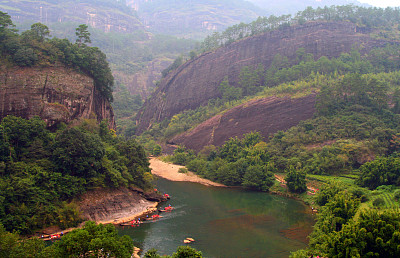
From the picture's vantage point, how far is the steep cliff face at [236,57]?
3297 inches

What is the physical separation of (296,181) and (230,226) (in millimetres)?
15784

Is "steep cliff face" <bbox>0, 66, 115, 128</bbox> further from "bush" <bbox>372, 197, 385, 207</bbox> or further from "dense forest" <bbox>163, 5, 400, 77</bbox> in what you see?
"dense forest" <bbox>163, 5, 400, 77</bbox>

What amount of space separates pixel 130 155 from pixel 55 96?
487 inches

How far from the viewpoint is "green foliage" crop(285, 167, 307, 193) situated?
153ft

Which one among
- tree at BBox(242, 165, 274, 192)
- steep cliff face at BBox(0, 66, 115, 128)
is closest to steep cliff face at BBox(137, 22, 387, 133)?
tree at BBox(242, 165, 274, 192)

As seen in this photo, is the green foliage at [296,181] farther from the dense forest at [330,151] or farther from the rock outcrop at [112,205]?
the rock outcrop at [112,205]

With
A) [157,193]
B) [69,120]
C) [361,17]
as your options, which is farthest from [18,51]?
[361,17]

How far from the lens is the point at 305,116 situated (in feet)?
211

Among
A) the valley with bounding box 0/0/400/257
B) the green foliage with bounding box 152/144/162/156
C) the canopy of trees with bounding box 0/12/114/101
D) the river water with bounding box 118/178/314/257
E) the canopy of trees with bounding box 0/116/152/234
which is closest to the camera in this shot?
the valley with bounding box 0/0/400/257

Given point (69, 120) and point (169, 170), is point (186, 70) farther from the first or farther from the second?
point (69, 120)

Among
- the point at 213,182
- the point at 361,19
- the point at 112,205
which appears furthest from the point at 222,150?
the point at 361,19

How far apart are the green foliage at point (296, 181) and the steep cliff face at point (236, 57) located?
46.3 meters

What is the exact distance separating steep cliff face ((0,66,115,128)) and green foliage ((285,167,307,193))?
30359 millimetres

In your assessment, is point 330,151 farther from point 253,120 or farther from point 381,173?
point 253,120
